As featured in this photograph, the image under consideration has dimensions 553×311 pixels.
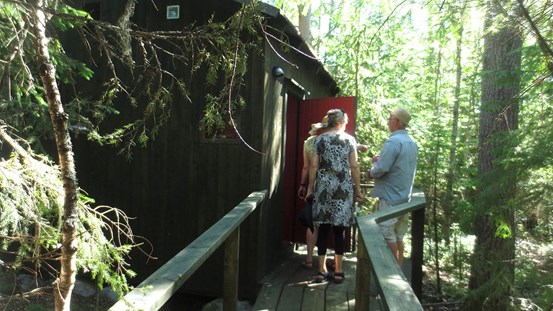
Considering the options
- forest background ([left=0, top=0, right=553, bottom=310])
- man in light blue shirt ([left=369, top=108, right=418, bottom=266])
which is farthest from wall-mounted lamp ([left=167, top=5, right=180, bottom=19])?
man in light blue shirt ([left=369, top=108, right=418, bottom=266])

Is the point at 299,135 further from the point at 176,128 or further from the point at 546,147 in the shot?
the point at 546,147

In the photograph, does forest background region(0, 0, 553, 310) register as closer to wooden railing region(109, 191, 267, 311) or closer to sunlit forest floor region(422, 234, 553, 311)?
sunlit forest floor region(422, 234, 553, 311)

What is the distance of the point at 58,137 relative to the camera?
7.20 feet

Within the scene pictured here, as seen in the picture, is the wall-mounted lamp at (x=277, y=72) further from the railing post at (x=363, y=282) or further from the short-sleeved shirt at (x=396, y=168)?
the railing post at (x=363, y=282)

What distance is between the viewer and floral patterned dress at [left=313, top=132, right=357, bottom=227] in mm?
4379

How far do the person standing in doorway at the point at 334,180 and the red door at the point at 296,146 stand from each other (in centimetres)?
152

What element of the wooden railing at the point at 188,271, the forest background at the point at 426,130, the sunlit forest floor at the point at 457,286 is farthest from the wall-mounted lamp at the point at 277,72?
the sunlit forest floor at the point at 457,286

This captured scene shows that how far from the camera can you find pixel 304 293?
4.38m

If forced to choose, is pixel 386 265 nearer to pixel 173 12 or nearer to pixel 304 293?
pixel 304 293

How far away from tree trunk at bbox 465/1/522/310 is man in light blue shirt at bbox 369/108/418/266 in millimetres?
1189

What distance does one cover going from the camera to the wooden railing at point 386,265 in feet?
5.85

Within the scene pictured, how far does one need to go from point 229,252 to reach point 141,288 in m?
1.81

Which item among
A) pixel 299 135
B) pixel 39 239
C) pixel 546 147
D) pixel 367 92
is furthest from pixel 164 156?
pixel 367 92

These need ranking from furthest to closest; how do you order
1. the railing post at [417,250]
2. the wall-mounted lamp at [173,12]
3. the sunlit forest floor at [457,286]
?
the wall-mounted lamp at [173,12] → the sunlit forest floor at [457,286] → the railing post at [417,250]
